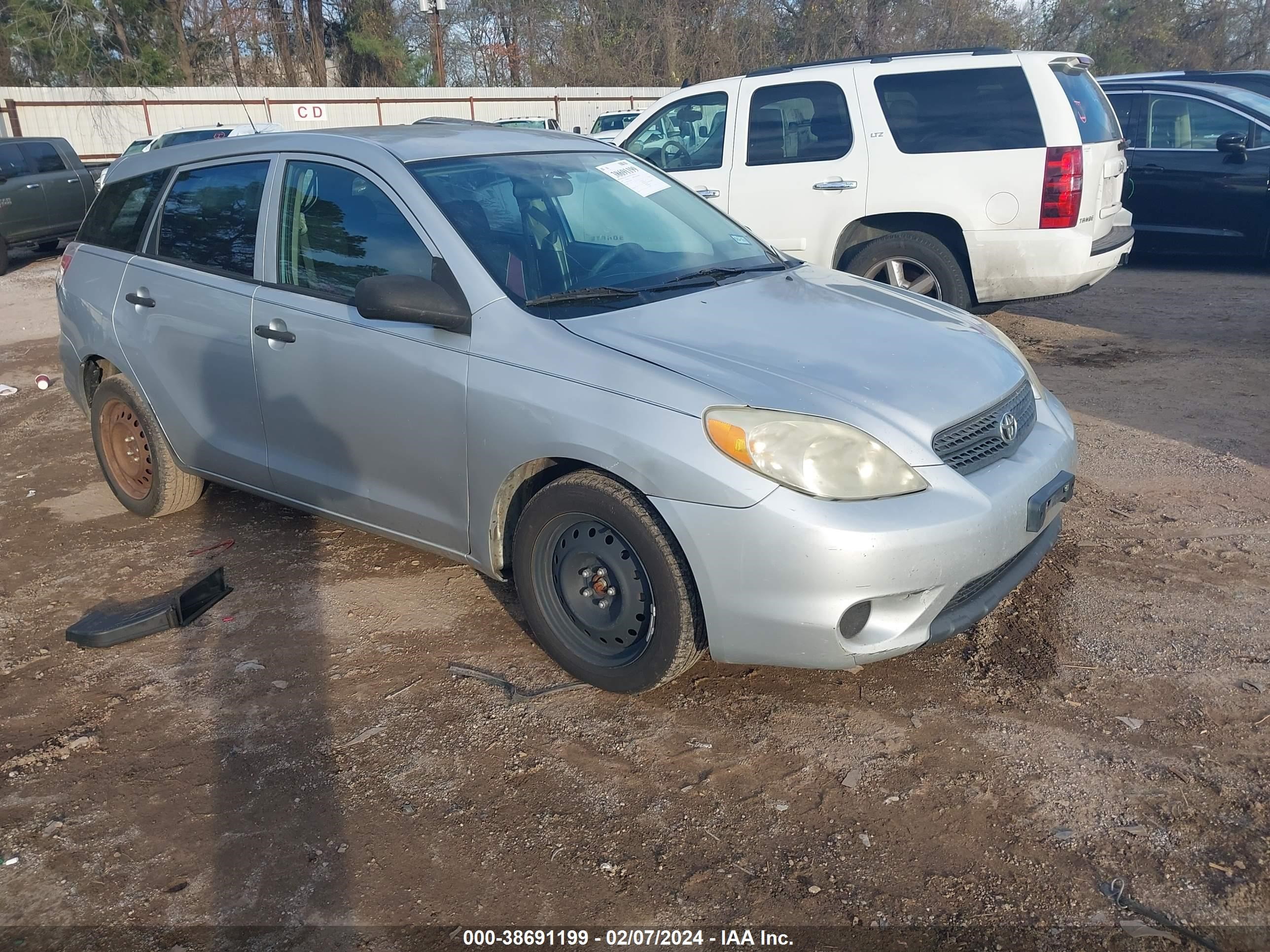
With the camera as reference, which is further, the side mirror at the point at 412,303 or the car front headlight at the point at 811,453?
the side mirror at the point at 412,303

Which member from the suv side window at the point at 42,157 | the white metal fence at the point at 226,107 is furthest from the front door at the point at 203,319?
the white metal fence at the point at 226,107

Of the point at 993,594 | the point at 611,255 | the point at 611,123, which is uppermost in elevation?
the point at 611,123

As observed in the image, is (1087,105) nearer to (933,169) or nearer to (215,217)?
(933,169)

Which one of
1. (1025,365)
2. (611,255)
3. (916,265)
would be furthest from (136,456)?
(916,265)

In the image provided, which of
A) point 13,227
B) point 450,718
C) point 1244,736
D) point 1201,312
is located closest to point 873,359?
point 1244,736

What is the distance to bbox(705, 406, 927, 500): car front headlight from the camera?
2990 millimetres

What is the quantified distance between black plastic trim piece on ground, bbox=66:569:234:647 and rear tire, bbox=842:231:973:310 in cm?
492

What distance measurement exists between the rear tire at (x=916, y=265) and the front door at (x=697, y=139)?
1.14 metres

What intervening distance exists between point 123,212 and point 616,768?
3778 millimetres

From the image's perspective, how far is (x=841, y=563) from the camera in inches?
115

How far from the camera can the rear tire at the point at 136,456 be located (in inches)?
195

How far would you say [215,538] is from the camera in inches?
199

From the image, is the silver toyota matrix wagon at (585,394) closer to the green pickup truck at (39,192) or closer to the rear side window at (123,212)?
the rear side window at (123,212)

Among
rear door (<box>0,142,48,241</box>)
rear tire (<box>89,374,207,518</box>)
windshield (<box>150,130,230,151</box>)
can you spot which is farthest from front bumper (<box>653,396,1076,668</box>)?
windshield (<box>150,130,230,151</box>)
